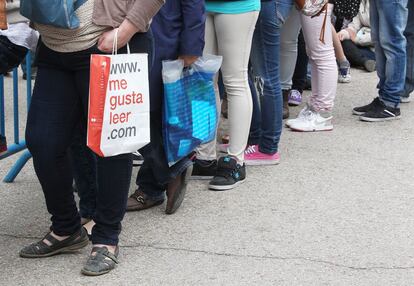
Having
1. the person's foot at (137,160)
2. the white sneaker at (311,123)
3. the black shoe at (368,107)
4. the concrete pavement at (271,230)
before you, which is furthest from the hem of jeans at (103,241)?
the black shoe at (368,107)

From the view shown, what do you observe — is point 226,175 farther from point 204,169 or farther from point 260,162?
point 260,162

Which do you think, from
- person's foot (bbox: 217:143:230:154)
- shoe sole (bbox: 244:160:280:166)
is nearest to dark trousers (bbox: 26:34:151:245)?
shoe sole (bbox: 244:160:280:166)

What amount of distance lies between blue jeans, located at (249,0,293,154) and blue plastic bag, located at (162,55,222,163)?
760 millimetres

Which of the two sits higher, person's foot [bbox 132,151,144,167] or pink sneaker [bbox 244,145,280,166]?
pink sneaker [bbox 244,145,280,166]

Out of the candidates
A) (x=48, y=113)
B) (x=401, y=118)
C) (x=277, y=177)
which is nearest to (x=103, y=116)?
(x=48, y=113)

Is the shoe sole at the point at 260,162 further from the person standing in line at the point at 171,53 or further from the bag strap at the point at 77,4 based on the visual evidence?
the bag strap at the point at 77,4

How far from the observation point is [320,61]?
5961 millimetres

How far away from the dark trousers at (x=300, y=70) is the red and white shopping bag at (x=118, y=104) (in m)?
3.75

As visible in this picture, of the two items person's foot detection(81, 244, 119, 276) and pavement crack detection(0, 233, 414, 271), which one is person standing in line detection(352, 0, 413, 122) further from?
person's foot detection(81, 244, 119, 276)

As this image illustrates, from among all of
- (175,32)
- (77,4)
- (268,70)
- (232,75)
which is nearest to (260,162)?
(268,70)

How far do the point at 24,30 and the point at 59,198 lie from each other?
0.78 meters

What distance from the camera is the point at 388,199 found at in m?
4.71

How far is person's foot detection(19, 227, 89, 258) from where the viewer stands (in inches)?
152

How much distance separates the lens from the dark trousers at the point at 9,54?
369 centimetres
